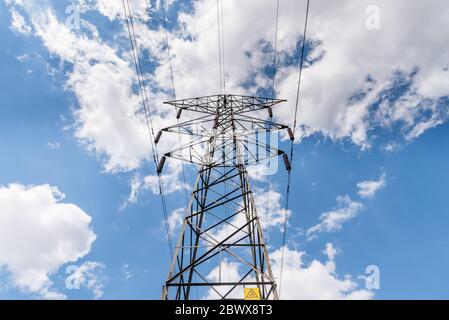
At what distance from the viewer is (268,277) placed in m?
7.23

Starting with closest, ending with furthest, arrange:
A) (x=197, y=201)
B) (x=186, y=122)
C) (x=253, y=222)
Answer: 1. (x=253, y=222)
2. (x=197, y=201)
3. (x=186, y=122)

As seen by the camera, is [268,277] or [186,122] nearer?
[268,277]
